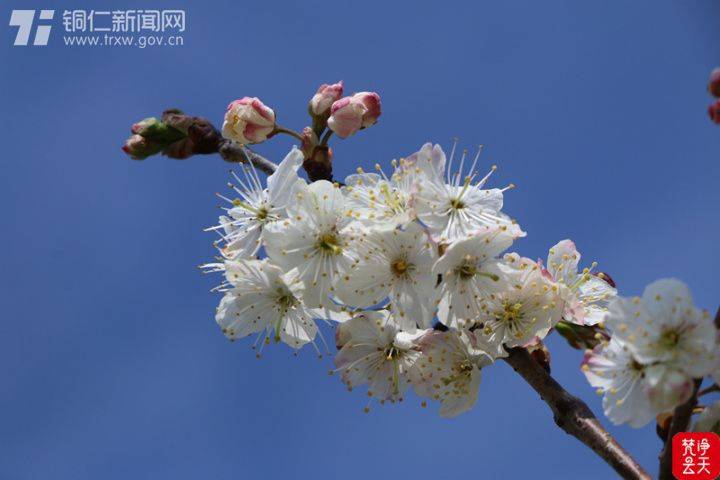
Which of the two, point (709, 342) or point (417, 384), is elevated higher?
point (417, 384)

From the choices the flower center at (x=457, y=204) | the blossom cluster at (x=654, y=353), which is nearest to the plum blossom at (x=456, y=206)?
the flower center at (x=457, y=204)

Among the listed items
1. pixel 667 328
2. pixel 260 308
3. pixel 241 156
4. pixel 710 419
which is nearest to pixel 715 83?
pixel 667 328

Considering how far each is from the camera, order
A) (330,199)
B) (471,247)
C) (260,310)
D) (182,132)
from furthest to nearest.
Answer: (182,132) → (260,310) → (330,199) → (471,247)

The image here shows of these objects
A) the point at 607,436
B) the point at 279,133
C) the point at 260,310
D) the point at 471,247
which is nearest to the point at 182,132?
the point at 279,133

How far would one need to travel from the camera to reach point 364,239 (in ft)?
6.93

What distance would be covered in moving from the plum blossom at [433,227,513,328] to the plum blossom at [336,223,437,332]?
0.18ft

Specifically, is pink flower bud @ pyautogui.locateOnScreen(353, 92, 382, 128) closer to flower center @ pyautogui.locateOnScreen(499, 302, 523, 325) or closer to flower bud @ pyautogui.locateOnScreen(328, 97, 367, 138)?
flower bud @ pyautogui.locateOnScreen(328, 97, 367, 138)

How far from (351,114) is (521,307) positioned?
0.81 m

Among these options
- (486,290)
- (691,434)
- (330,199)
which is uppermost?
(330,199)

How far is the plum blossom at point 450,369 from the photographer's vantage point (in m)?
2.17

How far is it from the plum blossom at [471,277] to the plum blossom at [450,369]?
0.07 metres

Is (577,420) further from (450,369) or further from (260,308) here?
(260,308)

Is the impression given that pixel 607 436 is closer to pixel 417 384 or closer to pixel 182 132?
pixel 417 384

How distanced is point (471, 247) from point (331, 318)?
1.67 feet
